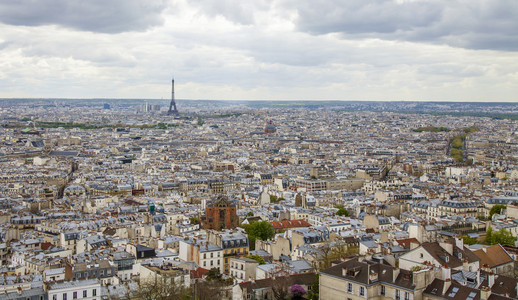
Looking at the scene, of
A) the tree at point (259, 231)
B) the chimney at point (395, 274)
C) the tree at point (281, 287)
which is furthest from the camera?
the tree at point (259, 231)

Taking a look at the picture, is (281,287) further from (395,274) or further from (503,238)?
(503,238)

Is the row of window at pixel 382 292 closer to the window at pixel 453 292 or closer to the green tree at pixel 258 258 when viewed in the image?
the window at pixel 453 292

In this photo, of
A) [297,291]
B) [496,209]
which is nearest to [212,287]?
[297,291]

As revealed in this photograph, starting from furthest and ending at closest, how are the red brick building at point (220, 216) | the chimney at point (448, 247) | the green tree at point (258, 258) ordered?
the red brick building at point (220, 216) → the green tree at point (258, 258) → the chimney at point (448, 247)

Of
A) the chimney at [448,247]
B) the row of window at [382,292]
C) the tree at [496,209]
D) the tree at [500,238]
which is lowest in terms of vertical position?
the tree at [496,209]

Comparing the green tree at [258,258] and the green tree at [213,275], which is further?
the green tree at [258,258]

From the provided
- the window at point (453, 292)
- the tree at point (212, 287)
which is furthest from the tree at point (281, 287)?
the window at point (453, 292)
